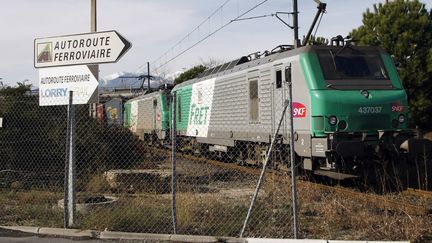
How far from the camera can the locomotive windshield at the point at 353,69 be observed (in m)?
12.0

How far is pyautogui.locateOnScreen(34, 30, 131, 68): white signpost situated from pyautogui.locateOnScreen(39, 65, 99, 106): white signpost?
109mm

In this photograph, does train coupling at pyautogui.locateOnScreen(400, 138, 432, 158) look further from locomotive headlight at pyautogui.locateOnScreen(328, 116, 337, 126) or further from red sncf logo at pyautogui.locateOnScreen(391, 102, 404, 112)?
locomotive headlight at pyautogui.locateOnScreen(328, 116, 337, 126)

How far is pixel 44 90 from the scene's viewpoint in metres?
8.83

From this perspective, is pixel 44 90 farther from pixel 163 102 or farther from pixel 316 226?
pixel 163 102

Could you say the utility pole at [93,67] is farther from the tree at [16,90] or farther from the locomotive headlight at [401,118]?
the locomotive headlight at [401,118]

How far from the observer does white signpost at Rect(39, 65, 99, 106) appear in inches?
333

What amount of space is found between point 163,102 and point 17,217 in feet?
60.9

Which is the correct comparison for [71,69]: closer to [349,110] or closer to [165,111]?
[349,110]

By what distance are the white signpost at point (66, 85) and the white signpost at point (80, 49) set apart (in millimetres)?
109

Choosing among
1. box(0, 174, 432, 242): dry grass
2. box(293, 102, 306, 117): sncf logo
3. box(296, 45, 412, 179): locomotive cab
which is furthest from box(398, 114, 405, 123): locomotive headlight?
box(0, 174, 432, 242): dry grass

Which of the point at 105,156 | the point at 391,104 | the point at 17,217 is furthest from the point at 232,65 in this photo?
the point at 17,217

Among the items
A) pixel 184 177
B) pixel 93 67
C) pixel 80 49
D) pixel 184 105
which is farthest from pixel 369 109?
pixel 184 105

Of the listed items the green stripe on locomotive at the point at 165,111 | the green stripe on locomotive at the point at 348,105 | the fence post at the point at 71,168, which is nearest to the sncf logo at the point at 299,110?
the green stripe on locomotive at the point at 348,105

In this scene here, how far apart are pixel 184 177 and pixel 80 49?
6.07m
